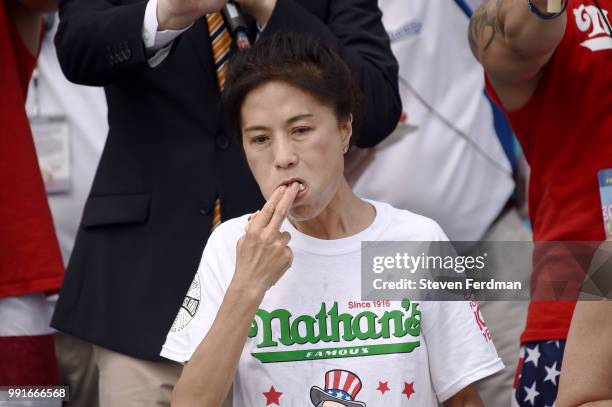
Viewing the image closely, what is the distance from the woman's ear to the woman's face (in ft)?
0.21

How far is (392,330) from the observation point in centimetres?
264

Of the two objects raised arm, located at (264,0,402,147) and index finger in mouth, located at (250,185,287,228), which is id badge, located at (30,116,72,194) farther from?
index finger in mouth, located at (250,185,287,228)

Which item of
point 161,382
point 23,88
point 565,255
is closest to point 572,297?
point 565,255

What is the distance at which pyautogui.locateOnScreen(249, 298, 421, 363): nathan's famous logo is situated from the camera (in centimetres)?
260

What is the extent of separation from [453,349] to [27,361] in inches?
53.8

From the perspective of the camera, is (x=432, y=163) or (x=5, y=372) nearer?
(x=5, y=372)

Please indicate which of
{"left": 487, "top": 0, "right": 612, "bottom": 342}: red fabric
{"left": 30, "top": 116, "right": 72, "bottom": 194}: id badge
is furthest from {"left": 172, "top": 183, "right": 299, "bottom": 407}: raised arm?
{"left": 30, "top": 116, "right": 72, "bottom": 194}: id badge

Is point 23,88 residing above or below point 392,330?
above

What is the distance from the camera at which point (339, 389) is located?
8.44 ft

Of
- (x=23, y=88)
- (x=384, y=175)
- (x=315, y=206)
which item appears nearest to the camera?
(x=315, y=206)

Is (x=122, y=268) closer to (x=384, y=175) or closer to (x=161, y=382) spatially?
(x=161, y=382)

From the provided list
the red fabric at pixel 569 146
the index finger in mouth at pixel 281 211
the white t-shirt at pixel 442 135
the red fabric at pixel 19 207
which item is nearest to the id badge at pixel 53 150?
the red fabric at pixel 19 207

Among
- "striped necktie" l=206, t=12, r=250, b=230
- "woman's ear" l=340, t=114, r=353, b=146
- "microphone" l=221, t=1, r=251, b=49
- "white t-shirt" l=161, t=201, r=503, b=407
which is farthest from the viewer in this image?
"striped necktie" l=206, t=12, r=250, b=230

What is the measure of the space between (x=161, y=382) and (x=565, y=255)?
1104mm
